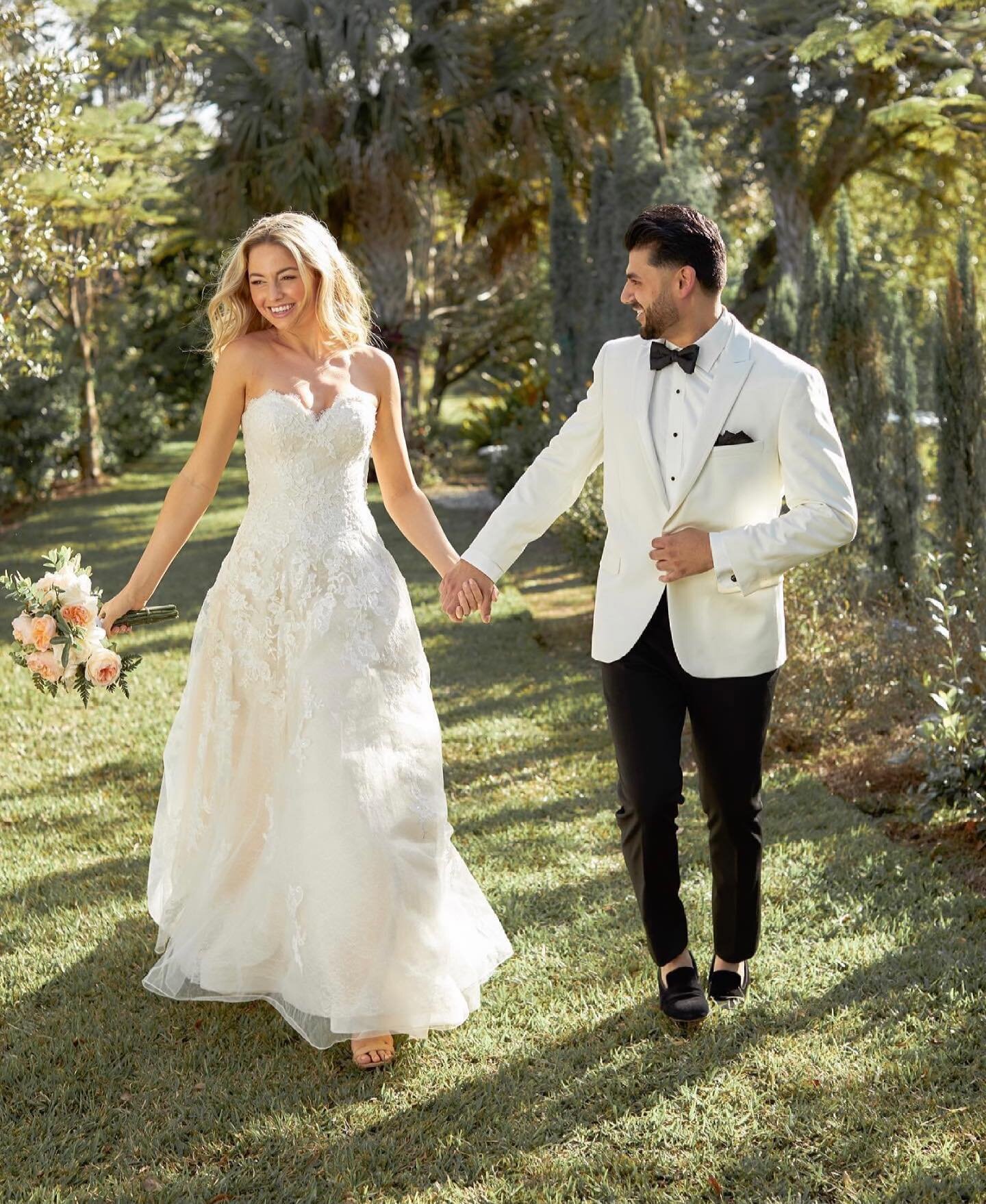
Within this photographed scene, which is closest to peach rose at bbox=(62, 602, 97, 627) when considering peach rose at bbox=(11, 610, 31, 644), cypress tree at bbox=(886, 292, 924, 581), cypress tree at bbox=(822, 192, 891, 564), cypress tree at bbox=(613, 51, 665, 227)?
peach rose at bbox=(11, 610, 31, 644)

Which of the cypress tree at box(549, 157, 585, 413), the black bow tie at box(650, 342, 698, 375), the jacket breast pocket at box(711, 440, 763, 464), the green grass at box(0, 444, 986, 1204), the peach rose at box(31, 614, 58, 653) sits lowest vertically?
the green grass at box(0, 444, 986, 1204)

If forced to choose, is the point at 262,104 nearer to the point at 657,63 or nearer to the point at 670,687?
the point at 657,63

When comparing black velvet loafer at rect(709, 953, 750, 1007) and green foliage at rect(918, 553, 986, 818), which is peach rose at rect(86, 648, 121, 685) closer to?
black velvet loafer at rect(709, 953, 750, 1007)

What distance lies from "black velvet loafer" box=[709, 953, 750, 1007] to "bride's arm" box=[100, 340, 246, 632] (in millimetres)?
2060

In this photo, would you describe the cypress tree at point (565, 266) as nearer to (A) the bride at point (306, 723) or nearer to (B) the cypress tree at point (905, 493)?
(B) the cypress tree at point (905, 493)

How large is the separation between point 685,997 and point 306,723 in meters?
1.34

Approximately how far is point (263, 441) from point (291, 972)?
1.53 m

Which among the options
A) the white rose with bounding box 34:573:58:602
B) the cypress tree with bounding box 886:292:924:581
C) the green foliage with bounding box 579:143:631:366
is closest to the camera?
the white rose with bounding box 34:573:58:602

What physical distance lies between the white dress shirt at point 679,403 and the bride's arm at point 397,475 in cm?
84

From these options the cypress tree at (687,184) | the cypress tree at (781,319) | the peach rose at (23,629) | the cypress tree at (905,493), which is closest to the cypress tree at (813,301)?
the cypress tree at (781,319)

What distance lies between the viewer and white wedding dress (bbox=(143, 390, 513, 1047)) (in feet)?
11.5

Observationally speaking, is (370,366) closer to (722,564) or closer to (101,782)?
(722,564)

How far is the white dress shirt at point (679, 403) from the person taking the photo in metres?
3.38

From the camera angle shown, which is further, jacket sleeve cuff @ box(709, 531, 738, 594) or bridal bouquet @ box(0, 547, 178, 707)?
bridal bouquet @ box(0, 547, 178, 707)
